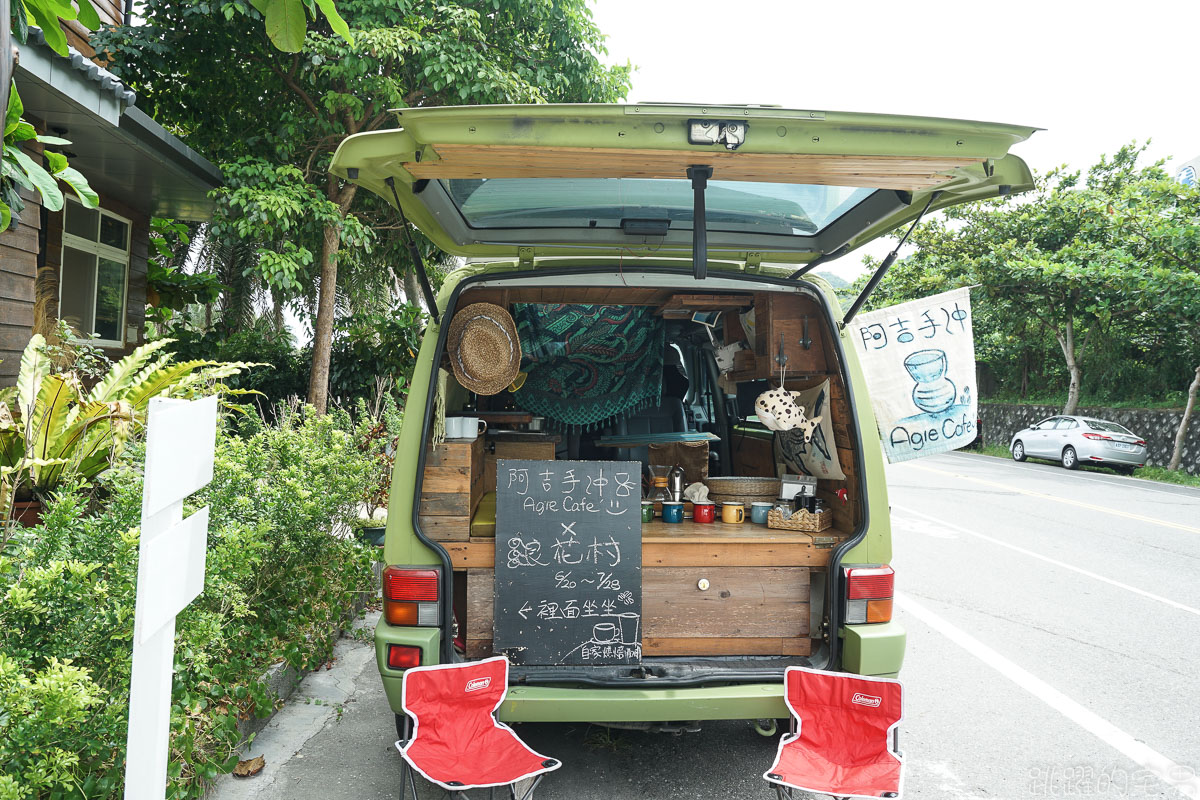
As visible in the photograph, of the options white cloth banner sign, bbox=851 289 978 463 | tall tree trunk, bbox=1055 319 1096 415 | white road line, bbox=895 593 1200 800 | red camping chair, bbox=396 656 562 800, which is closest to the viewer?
red camping chair, bbox=396 656 562 800

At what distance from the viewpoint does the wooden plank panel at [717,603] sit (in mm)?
3016

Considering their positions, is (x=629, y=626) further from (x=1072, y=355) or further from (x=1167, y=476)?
(x=1072, y=355)

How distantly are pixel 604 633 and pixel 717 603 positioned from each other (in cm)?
47

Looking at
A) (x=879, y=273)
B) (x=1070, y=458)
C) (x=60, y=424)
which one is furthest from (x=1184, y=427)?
(x=60, y=424)

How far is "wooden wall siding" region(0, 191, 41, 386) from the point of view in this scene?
18.1ft

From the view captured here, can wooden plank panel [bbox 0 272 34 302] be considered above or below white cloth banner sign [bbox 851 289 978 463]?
above

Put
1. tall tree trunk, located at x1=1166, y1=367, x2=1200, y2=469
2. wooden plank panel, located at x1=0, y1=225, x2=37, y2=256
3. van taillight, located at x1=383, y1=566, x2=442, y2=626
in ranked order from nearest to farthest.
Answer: van taillight, located at x1=383, y1=566, x2=442, y2=626 < wooden plank panel, located at x1=0, y1=225, x2=37, y2=256 < tall tree trunk, located at x1=1166, y1=367, x2=1200, y2=469

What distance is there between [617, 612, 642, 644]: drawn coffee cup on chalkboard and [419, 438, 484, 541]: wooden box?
0.68 meters

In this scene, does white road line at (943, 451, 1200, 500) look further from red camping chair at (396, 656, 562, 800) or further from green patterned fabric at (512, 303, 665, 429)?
red camping chair at (396, 656, 562, 800)

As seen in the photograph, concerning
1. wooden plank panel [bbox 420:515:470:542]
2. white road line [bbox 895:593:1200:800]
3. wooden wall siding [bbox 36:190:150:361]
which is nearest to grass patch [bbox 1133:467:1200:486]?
white road line [bbox 895:593:1200:800]

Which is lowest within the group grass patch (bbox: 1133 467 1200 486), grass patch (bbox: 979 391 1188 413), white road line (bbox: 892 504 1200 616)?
white road line (bbox: 892 504 1200 616)

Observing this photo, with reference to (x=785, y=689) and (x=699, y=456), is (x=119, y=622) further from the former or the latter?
(x=699, y=456)

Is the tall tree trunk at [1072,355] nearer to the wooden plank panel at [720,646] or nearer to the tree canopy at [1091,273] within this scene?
the tree canopy at [1091,273]

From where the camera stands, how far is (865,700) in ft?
8.89
